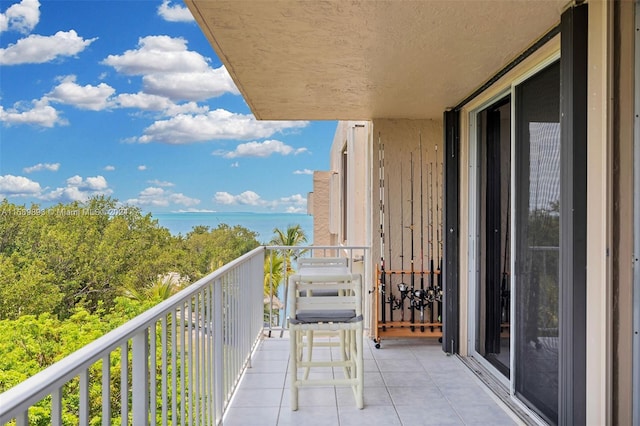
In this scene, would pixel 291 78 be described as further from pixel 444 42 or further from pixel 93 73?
pixel 93 73

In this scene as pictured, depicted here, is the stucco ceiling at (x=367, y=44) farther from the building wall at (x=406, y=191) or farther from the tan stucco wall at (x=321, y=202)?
the tan stucco wall at (x=321, y=202)

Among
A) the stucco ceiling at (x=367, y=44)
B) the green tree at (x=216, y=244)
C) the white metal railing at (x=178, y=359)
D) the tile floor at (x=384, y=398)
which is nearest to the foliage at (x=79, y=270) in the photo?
the green tree at (x=216, y=244)

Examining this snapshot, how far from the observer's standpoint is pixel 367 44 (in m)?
2.69

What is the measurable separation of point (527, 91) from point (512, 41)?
42cm

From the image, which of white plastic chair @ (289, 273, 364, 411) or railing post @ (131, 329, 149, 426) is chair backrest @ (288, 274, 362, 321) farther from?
railing post @ (131, 329, 149, 426)

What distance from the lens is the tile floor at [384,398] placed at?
293 centimetres

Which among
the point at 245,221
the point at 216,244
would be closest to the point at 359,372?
the point at 216,244

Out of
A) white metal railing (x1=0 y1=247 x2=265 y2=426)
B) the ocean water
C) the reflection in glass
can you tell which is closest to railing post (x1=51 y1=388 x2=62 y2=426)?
white metal railing (x1=0 y1=247 x2=265 y2=426)

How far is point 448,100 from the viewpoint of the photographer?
402 centimetres

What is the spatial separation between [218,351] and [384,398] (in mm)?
1247

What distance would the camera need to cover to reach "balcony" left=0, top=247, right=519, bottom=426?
1.28m

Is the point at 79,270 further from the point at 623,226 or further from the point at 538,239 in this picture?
the point at 623,226

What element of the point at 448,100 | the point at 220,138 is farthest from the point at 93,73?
the point at 448,100

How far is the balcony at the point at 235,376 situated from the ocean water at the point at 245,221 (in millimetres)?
19255
